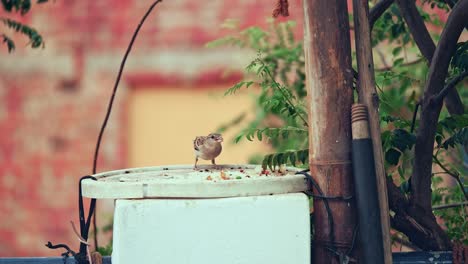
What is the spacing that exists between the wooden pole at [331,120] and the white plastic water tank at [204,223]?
18 cm

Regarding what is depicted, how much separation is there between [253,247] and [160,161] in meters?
4.66

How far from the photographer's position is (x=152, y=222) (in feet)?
7.04

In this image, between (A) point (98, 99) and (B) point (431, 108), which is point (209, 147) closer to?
(B) point (431, 108)

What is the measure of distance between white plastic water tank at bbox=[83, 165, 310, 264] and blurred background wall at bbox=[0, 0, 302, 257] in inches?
171

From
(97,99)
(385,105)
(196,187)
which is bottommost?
(196,187)

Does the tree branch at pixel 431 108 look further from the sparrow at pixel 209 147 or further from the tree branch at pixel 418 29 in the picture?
the sparrow at pixel 209 147

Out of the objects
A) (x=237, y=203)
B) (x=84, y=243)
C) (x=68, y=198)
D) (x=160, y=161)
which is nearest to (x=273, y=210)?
(x=237, y=203)

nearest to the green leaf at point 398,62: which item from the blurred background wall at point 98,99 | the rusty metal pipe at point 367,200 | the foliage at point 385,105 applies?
the foliage at point 385,105

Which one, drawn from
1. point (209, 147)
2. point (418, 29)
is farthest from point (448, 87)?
point (209, 147)

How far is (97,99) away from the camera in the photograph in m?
7.00

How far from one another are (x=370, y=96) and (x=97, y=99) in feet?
16.2

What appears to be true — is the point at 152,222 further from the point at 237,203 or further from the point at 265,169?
the point at 265,169

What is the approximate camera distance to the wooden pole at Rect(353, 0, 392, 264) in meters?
2.29

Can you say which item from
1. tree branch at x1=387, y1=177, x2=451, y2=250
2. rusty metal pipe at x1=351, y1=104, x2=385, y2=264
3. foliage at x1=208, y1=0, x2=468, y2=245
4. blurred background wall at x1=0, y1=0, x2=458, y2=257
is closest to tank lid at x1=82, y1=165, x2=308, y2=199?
rusty metal pipe at x1=351, y1=104, x2=385, y2=264
